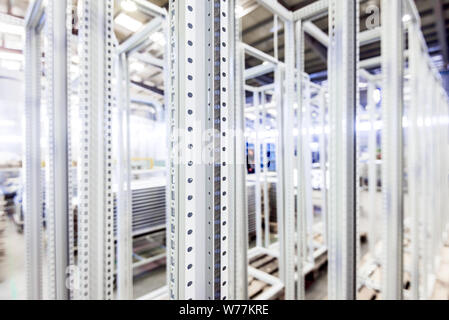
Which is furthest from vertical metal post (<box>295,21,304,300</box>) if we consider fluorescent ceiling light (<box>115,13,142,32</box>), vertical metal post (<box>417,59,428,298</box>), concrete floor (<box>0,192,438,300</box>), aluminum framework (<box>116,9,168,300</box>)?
fluorescent ceiling light (<box>115,13,142,32</box>)

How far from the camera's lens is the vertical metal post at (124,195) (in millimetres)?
1857

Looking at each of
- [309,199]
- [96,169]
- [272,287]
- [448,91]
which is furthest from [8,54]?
[448,91]

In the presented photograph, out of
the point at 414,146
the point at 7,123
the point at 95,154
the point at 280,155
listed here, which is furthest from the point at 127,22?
the point at 7,123

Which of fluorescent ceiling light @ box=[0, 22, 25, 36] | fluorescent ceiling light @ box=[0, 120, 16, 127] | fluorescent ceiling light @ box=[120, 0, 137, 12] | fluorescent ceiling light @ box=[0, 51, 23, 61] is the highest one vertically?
fluorescent ceiling light @ box=[120, 0, 137, 12]

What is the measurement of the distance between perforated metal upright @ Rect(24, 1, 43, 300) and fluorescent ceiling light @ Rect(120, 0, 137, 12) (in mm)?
549

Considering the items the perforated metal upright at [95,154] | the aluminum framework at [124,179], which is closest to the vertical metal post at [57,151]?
the perforated metal upright at [95,154]

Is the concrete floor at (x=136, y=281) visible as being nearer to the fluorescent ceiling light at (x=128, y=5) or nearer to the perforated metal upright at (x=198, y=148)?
the perforated metal upright at (x=198, y=148)

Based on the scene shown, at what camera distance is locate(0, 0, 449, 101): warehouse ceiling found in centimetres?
163

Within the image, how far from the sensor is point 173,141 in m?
0.54

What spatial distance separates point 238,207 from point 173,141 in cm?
93

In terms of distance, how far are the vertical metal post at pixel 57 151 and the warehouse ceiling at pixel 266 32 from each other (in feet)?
1.74

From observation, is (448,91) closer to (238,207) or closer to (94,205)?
(238,207)

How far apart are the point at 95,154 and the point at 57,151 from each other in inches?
11.1

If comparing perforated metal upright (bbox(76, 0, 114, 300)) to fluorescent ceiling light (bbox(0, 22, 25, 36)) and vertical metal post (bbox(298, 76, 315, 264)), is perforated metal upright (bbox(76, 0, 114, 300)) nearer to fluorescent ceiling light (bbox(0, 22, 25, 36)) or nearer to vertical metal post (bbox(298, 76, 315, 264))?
fluorescent ceiling light (bbox(0, 22, 25, 36))
